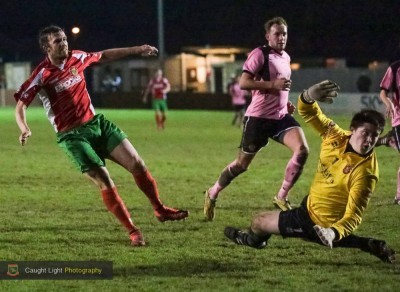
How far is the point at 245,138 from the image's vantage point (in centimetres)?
1041

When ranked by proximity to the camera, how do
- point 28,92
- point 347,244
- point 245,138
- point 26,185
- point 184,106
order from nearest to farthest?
point 347,244 < point 28,92 < point 245,138 < point 26,185 < point 184,106

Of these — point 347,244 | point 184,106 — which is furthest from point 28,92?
point 184,106

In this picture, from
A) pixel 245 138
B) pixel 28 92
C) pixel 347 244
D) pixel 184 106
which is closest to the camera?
pixel 347 244

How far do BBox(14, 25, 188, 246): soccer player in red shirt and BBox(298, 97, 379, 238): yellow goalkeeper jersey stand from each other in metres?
2.13

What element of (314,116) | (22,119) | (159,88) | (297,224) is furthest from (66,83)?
(159,88)

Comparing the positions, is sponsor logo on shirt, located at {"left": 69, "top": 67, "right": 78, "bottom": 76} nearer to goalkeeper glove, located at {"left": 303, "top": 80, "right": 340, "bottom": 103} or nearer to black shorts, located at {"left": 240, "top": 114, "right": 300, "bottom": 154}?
black shorts, located at {"left": 240, "top": 114, "right": 300, "bottom": 154}

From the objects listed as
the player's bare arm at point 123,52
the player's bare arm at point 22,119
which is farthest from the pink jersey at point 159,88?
the player's bare arm at point 22,119

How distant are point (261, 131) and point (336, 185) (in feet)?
11.2

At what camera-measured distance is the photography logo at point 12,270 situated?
7.13m

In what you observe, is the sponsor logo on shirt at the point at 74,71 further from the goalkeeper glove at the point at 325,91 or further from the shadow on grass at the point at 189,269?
the goalkeeper glove at the point at 325,91

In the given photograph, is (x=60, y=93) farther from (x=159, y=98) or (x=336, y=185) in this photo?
(x=159, y=98)

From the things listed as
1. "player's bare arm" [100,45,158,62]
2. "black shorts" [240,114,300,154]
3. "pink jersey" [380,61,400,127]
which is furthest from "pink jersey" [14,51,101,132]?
"pink jersey" [380,61,400,127]

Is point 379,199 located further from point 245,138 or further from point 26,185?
point 26,185

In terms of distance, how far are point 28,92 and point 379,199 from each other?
5.27m
